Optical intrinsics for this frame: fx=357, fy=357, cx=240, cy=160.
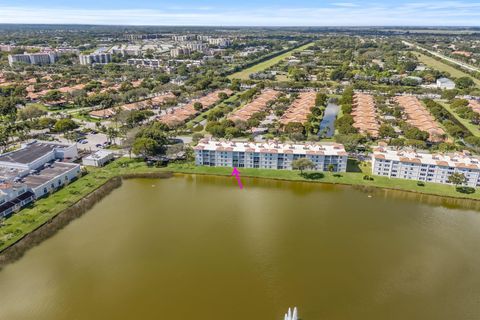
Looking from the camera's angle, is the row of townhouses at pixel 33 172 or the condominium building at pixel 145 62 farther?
the condominium building at pixel 145 62

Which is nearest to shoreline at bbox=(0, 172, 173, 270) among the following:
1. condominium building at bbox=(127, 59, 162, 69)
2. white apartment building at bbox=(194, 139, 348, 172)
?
white apartment building at bbox=(194, 139, 348, 172)

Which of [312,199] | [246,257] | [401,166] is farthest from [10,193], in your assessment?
[401,166]

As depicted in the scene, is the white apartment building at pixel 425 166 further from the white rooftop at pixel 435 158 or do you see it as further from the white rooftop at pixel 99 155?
the white rooftop at pixel 99 155

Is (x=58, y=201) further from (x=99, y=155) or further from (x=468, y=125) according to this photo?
(x=468, y=125)

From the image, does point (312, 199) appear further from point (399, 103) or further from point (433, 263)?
point (399, 103)

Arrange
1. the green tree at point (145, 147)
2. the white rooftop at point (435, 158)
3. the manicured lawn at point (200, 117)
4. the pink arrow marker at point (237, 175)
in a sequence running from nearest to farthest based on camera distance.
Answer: the white rooftop at point (435, 158)
the pink arrow marker at point (237, 175)
the green tree at point (145, 147)
the manicured lawn at point (200, 117)

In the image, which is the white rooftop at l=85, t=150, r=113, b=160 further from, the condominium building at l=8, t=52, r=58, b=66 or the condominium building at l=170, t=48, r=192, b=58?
the condominium building at l=170, t=48, r=192, b=58

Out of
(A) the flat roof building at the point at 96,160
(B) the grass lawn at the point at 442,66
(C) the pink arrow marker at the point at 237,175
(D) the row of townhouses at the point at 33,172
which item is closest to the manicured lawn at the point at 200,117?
(A) the flat roof building at the point at 96,160
